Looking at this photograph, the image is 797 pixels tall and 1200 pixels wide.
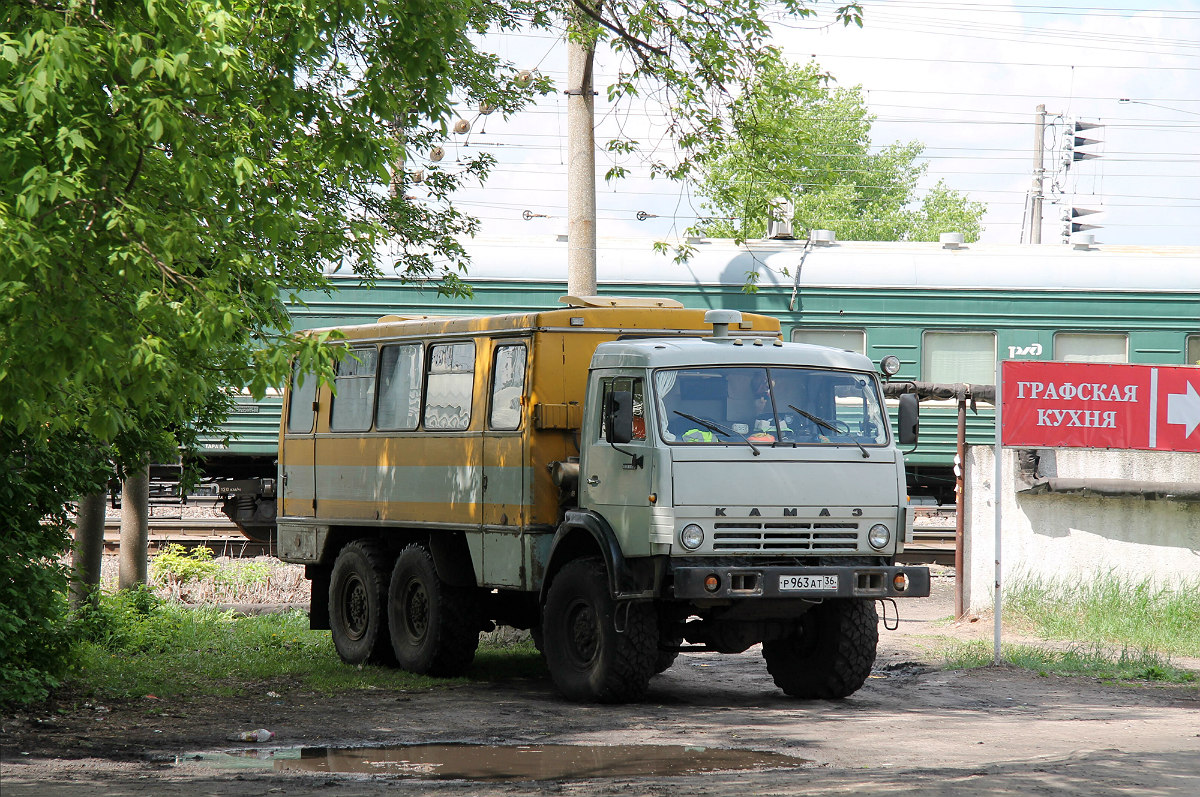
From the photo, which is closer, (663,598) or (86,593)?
(663,598)

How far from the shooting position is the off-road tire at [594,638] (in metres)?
9.97

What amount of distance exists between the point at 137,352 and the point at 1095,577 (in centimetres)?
1052

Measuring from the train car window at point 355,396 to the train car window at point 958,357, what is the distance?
8714 millimetres

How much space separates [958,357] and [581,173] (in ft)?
23.1

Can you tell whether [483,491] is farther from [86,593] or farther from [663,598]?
[86,593]

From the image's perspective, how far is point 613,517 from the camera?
1008 centimetres

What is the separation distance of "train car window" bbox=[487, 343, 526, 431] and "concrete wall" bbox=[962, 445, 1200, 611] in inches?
220

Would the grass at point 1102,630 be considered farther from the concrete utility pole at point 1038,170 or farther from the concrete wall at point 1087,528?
the concrete utility pole at point 1038,170

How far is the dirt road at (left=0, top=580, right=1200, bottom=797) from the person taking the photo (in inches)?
292

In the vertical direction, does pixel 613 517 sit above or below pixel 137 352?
below

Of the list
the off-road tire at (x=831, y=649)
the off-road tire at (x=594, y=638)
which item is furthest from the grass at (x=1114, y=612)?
the off-road tire at (x=594, y=638)

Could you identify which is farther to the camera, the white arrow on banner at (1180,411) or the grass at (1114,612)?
the white arrow on banner at (1180,411)

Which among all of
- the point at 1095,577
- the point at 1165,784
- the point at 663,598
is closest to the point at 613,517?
the point at 663,598

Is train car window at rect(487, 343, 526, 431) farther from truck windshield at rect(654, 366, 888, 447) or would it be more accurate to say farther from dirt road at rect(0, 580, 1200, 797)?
dirt road at rect(0, 580, 1200, 797)
